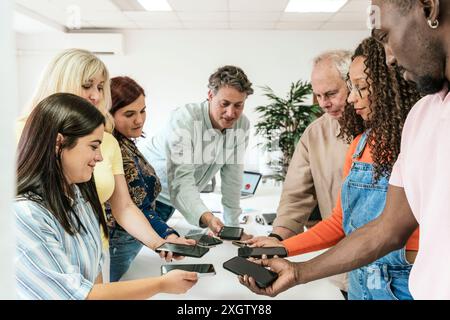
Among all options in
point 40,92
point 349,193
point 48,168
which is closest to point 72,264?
point 48,168

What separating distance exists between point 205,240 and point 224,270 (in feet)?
0.33

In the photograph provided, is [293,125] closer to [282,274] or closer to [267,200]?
[267,200]

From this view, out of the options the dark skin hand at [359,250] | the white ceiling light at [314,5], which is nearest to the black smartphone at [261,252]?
the dark skin hand at [359,250]

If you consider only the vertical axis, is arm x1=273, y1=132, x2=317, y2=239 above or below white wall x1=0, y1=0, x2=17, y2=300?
below

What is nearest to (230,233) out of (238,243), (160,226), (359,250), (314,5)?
(238,243)

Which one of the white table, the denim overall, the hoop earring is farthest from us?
the denim overall

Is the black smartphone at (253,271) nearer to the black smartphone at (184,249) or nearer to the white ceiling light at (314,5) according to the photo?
the black smartphone at (184,249)

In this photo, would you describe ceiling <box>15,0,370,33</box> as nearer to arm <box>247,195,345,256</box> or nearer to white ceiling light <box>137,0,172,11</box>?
white ceiling light <box>137,0,172,11</box>

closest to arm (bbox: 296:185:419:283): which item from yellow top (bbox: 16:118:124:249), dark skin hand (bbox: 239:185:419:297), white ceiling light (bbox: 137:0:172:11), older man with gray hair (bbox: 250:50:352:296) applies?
dark skin hand (bbox: 239:185:419:297)

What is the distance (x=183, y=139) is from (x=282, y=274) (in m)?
0.32

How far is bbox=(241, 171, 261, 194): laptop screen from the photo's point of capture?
29.6 inches

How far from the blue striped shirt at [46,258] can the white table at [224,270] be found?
4.6 inches

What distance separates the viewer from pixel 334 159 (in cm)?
73

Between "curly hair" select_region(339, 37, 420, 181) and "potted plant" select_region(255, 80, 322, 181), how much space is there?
153 millimetres
